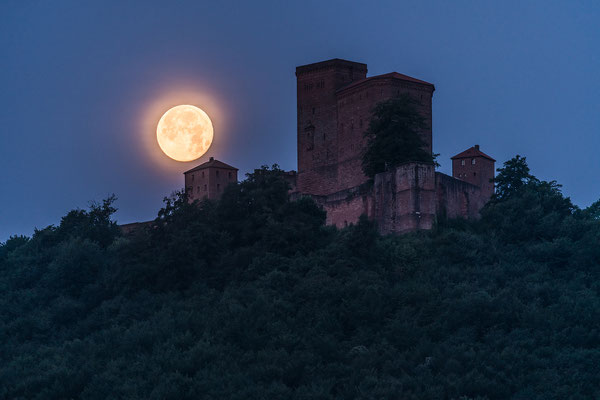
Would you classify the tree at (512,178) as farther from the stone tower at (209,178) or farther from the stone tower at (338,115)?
the stone tower at (209,178)

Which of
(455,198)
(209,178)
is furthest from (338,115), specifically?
(209,178)

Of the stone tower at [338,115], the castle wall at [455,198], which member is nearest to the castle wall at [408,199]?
the castle wall at [455,198]

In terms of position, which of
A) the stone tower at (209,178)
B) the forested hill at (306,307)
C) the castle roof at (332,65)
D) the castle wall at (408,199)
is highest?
the castle roof at (332,65)

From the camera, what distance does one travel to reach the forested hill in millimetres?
32750

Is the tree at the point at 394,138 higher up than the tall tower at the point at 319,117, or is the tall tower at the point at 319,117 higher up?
the tall tower at the point at 319,117

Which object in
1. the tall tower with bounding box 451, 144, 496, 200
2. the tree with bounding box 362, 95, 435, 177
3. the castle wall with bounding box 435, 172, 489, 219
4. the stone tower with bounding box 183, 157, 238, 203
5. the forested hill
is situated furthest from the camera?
the stone tower with bounding box 183, 157, 238, 203

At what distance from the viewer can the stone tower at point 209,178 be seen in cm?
6931

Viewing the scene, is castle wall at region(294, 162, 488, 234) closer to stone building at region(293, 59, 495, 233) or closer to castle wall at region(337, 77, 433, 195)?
stone building at region(293, 59, 495, 233)

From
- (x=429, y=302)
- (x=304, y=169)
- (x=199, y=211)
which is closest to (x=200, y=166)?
(x=304, y=169)

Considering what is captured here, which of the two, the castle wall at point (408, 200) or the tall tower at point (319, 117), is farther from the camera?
the tall tower at point (319, 117)

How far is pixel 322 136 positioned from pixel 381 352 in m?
26.1

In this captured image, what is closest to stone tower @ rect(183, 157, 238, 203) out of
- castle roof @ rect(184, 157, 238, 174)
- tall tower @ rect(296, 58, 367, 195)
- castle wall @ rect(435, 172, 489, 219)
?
castle roof @ rect(184, 157, 238, 174)

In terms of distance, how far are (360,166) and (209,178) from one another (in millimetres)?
Result: 17235

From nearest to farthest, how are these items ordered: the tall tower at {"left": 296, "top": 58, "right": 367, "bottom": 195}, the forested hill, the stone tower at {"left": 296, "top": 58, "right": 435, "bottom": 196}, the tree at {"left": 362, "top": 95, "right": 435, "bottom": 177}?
1. the forested hill
2. the tree at {"left": 362, "top": 95, "right": 435, "bottom": 177}
3. the stone tower at {"left": 296, "top": 58, "right": 435, "bottom": 196}
4. the tall tower at {"left": 296, "top": 58, "right": 367, "bottom": 195}
